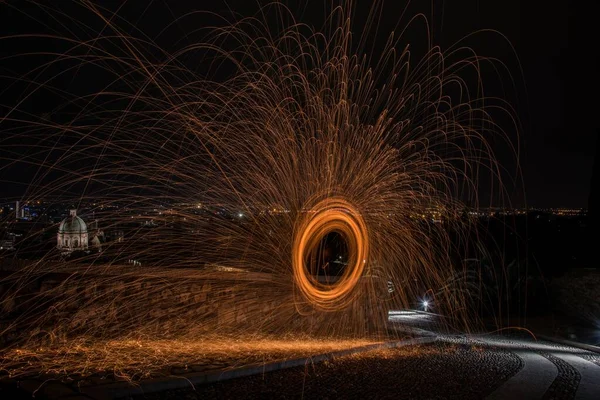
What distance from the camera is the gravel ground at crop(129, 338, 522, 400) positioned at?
663 cm

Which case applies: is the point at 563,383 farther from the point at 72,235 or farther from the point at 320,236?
the point at 72,235

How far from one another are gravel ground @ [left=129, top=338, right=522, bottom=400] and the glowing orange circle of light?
289 cm

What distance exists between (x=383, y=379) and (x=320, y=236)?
654 cm

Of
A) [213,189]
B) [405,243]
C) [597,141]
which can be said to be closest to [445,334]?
[405,243]

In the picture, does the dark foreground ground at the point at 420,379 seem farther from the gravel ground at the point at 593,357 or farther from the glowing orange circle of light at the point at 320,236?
the glowing orange circle of light at the point at 320,236

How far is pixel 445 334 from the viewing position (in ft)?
45.6

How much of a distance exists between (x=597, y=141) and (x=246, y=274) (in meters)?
33.2

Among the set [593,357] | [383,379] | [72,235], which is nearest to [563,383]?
[383,379]

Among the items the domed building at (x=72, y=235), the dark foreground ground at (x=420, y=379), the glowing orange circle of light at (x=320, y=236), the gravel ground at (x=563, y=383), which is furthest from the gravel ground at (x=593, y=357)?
the domed building at (x=72, y=235)

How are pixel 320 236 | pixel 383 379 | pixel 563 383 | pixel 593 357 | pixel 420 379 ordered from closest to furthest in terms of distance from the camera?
pixel 383 379 → pixel 420 379 → pixel 563 383 → pixel 593 357 → pixel 320 236

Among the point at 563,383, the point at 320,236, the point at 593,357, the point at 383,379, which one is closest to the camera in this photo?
the point at 383,379

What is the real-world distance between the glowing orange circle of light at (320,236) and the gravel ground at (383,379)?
289 cm

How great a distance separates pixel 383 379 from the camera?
308 inches

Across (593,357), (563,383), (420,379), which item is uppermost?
(420,379)
